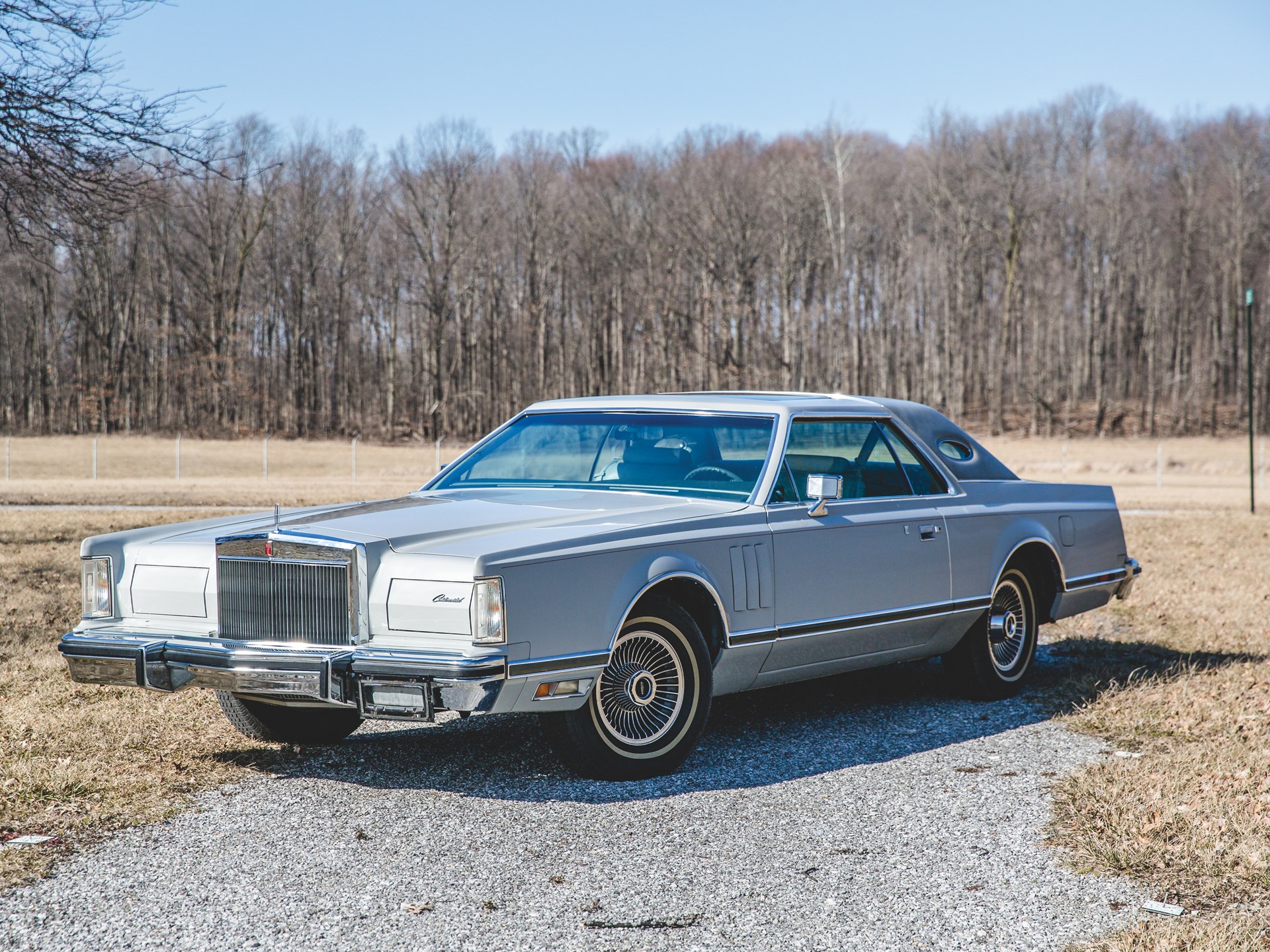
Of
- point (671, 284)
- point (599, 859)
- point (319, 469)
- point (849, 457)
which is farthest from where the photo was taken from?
point (671, 284)

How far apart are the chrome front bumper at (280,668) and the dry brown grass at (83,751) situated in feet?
1.47

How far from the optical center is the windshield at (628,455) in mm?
5973

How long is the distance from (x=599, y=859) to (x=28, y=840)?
6.65ft

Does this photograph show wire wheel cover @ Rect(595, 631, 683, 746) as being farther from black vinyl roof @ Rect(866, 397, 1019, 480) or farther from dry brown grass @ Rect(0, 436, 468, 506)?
dry brown grass @ Rect(0, 436, 468, 506)

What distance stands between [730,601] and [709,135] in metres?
59.3

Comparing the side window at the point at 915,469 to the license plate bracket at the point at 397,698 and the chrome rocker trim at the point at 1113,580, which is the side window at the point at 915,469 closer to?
the chrome rocker trim at the point at 1113,580

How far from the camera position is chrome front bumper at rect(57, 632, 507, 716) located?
4.45 metres

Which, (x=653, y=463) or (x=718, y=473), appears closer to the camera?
(x=718, y=473)

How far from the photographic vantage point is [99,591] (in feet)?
17.5

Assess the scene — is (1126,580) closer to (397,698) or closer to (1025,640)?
(1025,640)

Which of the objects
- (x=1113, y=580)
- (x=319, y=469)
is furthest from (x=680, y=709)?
(x=319, y=469)

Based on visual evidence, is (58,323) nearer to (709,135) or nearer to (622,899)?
(709,135)

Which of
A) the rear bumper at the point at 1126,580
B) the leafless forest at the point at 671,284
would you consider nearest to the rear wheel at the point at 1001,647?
the rear bumper at the point at 1126,580

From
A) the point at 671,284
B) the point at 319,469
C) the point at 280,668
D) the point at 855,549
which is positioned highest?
the point at 671,284
